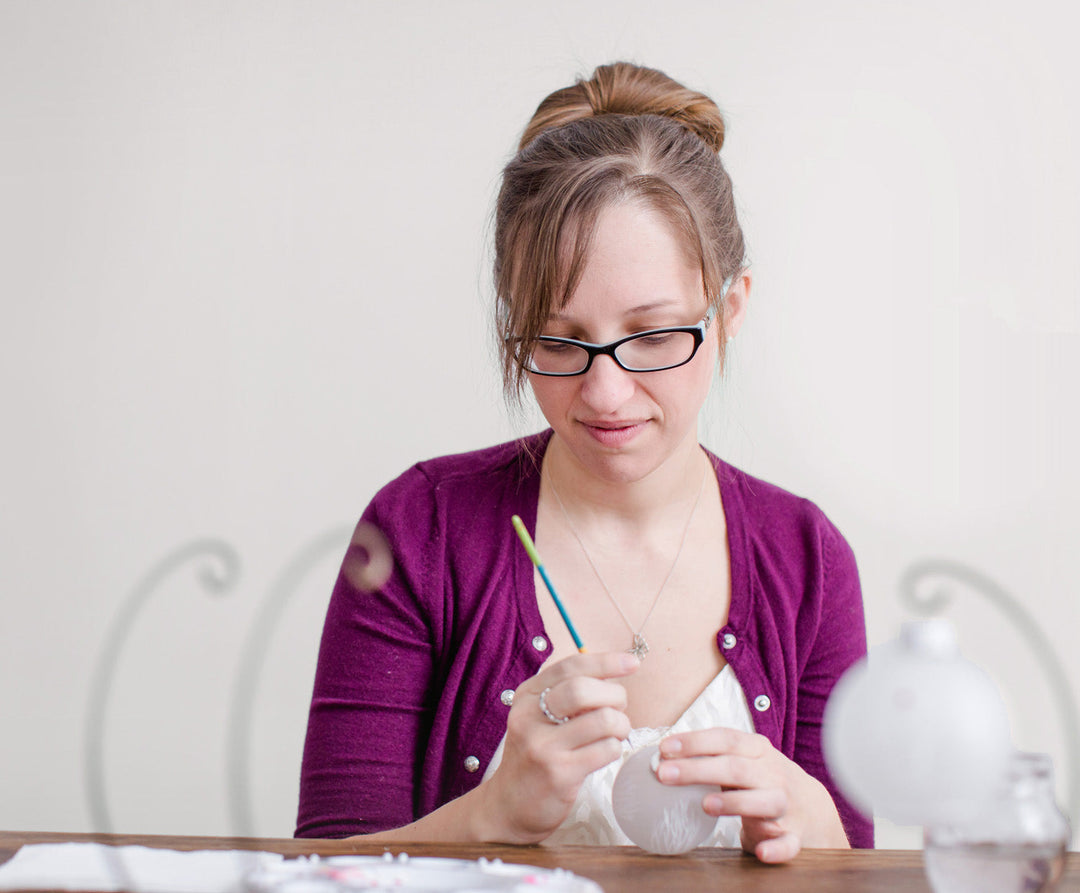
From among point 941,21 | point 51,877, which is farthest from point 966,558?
point 51,877

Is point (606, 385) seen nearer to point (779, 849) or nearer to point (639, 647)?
point (639, 647)

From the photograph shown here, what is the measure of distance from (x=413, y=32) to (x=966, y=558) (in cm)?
114

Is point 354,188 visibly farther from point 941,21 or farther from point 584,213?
point 941,21

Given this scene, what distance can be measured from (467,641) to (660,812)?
1.33 feet

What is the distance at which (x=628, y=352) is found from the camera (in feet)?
3.09

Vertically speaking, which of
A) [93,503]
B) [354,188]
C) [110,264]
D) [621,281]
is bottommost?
[93,503]

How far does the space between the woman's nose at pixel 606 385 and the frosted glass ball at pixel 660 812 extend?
0.34 m

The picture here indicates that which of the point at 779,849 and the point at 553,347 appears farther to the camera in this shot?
the point at 553,347

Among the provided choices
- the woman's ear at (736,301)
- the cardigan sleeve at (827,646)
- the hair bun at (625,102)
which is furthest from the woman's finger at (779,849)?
the hair bun at (625,102)

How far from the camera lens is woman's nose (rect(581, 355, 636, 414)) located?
0.92m

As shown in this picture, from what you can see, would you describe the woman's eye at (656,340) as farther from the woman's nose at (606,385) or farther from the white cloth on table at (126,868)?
the white cloth on table at (126,868)

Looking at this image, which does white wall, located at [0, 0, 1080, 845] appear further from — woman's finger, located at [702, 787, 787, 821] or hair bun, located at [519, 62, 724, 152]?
woman's finger, located at [702, 787, 787, 821]

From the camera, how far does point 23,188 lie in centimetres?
169

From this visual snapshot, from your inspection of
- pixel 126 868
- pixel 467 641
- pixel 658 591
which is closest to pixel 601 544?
pixel 658 591
